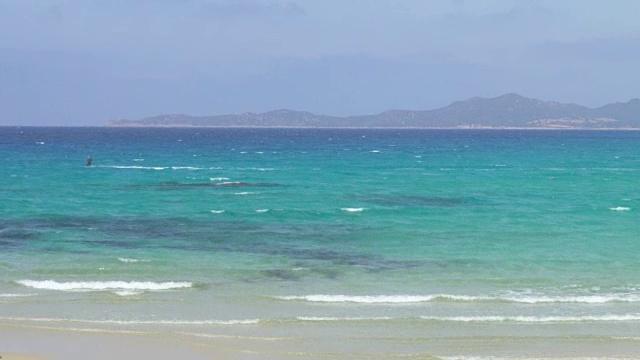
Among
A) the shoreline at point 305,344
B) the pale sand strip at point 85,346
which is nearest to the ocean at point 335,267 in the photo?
the shoreline at point 305,344

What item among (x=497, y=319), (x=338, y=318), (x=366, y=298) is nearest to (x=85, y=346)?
(x=338, y=318)

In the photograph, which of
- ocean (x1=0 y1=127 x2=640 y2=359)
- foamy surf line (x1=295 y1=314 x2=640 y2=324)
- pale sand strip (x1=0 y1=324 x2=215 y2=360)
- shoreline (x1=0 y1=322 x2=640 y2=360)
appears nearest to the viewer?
pale sand strip (x1=0 y1=324 x2=215 y2=360)

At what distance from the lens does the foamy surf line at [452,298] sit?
23.9 metres

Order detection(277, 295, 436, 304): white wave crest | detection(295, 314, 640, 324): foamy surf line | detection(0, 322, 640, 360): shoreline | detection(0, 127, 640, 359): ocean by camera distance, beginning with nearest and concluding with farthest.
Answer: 1. detection(0, 322, 640, 360): shoreline
2. detection(0, 127, 640, 359): ocean
3. detection(295, 314, 640, 324): foamy surf line
4. detection(277, 295, 436, 304): white wave crest

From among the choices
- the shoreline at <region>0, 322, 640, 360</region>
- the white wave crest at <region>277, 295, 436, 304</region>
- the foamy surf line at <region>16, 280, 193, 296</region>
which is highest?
the foamy surf line at <region>16, 280, 193, 296</region>

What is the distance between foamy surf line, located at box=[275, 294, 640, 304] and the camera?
23.9 m

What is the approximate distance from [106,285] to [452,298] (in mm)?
9884

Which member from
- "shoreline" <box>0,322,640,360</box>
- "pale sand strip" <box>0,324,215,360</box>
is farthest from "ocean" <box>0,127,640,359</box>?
"pale sand strip" <box>0,324,215,360</box>

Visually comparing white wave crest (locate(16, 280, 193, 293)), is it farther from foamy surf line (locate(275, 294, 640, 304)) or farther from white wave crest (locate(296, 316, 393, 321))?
white wave crest (locate(296, 316, 393, 321))

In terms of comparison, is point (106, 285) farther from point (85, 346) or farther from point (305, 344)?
point (305, 344)

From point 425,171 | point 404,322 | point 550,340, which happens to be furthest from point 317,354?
point 425,171

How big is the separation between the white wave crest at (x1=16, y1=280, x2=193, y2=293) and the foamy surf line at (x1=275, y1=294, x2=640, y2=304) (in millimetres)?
3500

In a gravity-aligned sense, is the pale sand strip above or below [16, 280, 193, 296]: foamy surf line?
below

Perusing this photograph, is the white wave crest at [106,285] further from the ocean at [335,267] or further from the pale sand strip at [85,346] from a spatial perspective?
the pale sand strip at [85,346]
